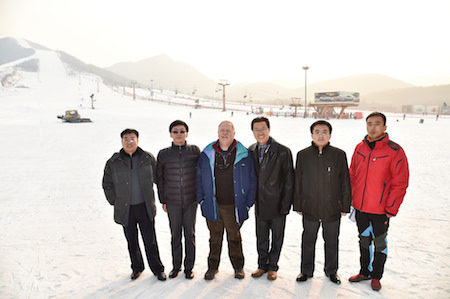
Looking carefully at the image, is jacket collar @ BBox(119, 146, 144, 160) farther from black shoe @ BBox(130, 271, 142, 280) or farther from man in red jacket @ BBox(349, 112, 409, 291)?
man in red jacket @ BBox(349, 112, 409, 291)

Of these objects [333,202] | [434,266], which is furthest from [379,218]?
[434,266]

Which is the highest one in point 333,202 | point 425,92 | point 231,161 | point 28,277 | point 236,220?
point 425,92

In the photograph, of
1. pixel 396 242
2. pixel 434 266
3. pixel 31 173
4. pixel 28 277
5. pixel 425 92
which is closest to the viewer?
pixel 28 277

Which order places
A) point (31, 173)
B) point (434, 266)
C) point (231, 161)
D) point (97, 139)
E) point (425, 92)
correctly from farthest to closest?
point (425, 92), point (97, 139), point (31, 173), point (434, 266), point (231, 161)

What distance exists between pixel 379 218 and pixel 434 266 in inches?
61.5

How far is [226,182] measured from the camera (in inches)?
137

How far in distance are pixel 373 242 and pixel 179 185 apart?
2680mm

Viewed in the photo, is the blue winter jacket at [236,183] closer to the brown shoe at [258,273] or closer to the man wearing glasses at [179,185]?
the man wearing glasses at [179,185]

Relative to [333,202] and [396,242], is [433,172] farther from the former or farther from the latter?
[333,202]

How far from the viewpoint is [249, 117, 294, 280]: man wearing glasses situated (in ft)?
11.4

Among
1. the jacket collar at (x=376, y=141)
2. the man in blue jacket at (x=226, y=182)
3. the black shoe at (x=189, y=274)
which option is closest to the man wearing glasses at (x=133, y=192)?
the black shoe at (x=189, y=274)

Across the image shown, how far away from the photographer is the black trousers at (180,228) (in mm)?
3688

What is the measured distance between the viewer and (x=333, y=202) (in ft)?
11.4

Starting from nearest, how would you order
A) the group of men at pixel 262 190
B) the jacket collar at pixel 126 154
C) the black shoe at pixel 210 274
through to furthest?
1. the group of men at pixel 262 190
2. the jacket collar at pixel 126 154
3. the black shoe at pixel 210 274
